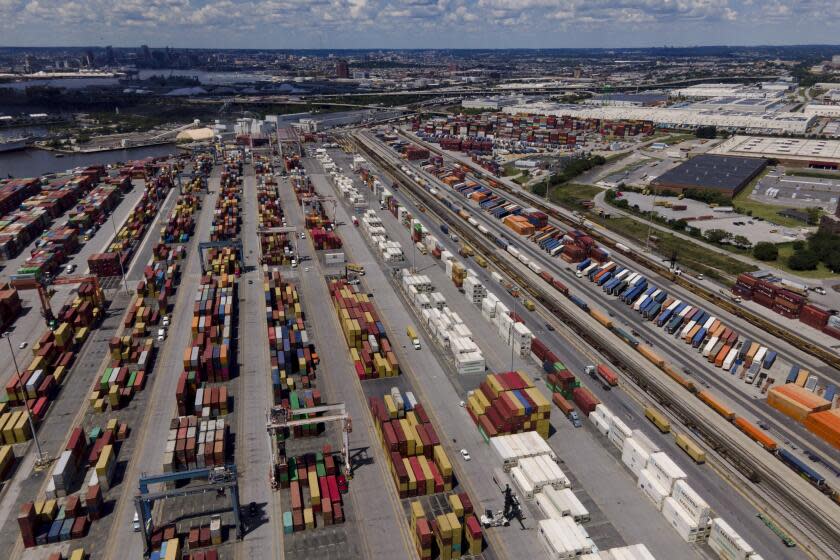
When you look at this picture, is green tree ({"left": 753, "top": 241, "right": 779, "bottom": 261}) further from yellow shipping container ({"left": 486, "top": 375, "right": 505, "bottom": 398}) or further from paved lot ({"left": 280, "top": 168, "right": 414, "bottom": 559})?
paved lot ({"left": 280, "top": 168, "right": 414, "bottom": 559})

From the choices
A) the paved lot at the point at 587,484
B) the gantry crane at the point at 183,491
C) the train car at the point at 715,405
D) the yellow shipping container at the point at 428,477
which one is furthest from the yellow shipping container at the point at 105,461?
the train car at the point at 715,405

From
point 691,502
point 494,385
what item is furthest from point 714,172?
point 691,502

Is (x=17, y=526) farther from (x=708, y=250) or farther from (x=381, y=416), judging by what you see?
(x=708, y=250)

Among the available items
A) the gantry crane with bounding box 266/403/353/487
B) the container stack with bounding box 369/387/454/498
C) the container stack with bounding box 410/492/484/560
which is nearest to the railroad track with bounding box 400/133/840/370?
the container stack with bounding box 369/387/454/498

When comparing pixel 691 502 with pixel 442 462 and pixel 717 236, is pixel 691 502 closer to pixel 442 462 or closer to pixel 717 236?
pixel 442 462

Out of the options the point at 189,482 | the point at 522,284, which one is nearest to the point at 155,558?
the point at 189,482

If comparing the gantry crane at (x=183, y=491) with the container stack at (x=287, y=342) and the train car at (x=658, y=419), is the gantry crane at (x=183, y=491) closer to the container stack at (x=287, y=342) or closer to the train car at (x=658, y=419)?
the container stack at (x=287, y=342)
